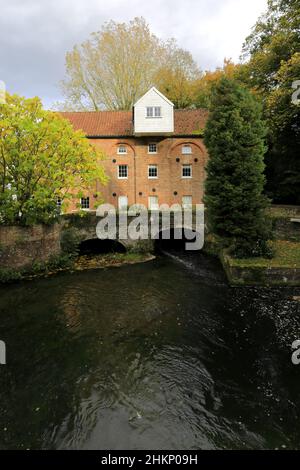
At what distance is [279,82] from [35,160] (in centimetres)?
1632

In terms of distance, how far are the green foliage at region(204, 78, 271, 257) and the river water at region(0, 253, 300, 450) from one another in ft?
10.5

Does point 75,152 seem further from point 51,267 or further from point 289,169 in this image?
point 289,169

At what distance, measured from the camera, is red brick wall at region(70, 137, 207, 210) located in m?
26.7

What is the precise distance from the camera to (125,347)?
912cm

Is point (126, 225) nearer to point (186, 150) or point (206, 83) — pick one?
point (186, 150)

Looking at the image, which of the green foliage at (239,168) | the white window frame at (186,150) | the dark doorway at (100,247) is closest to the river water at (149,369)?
the green foliage at (239,168)

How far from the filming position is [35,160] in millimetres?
14031

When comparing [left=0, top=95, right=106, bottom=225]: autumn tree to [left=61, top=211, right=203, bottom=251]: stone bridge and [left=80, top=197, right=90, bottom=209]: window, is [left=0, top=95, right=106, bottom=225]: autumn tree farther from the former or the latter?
[left=80, top=197, right=90, bottom=209]: window

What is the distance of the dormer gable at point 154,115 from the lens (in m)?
24.6

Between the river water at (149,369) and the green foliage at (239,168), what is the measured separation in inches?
126

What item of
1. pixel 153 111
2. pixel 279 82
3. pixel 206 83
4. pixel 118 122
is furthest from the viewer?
pixel 206 83

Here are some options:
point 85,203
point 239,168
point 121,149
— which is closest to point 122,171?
point 121,149
